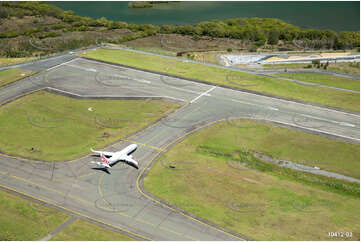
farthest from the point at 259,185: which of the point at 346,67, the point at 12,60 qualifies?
the point at 12,60

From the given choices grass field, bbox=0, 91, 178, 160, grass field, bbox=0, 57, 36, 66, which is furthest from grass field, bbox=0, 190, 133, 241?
grass field, bbox=0, 57, 36, 66

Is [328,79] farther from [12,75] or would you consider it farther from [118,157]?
[12,75]

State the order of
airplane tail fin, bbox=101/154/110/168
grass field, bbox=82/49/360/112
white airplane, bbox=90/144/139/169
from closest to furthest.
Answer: airplane tail fin, bbox=101/154/110/168, white airplane, bbox=90/144/139/169, grass field, bbox=82/49/360/112

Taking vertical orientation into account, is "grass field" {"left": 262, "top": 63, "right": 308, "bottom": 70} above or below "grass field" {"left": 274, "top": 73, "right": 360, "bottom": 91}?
above

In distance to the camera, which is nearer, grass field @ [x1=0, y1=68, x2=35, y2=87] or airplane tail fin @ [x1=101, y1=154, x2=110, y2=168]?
airplane tail fin @ [x1=101, y1=154, x2=110, y2=168]

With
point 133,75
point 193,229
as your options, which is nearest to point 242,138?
point 193,229

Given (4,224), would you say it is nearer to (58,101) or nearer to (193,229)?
(193,229)

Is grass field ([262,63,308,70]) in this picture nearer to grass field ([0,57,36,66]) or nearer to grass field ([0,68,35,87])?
grass field ([0,68,35,87])
